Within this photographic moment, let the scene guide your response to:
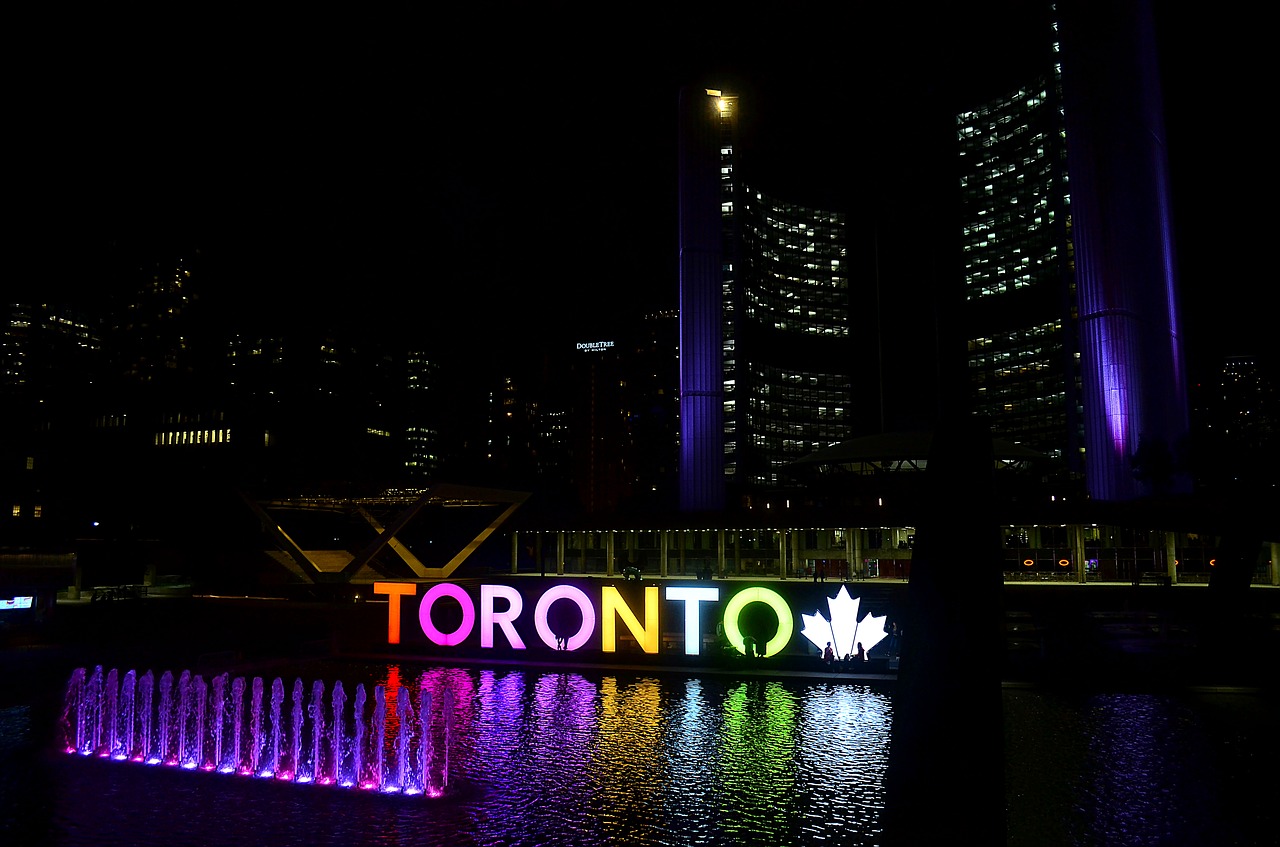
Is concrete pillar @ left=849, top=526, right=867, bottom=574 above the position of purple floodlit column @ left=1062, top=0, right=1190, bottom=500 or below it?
below

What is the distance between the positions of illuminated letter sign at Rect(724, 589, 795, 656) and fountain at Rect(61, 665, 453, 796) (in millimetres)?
6776

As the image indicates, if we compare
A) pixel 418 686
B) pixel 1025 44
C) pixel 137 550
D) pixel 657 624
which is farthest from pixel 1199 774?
pixel 1025 44

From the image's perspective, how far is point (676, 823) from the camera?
9109mm

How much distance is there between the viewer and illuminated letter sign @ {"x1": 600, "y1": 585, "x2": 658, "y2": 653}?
19.7 metres

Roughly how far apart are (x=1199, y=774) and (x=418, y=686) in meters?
13.2

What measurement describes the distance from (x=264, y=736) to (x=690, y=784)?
23.0 feet

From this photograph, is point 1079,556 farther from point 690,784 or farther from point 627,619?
point 690,784

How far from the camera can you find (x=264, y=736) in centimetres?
1332

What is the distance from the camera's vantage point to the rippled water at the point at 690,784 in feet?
29.3

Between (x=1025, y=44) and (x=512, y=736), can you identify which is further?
(x=1025, y=44)

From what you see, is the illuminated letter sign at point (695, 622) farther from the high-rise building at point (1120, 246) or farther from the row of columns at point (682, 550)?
the high-rise building at point (1120, 246)

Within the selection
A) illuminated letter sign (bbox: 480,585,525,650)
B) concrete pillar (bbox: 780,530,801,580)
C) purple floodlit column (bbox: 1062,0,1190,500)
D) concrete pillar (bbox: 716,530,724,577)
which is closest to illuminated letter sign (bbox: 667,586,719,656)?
illuminated letter sign (bbox: 480,585,525,650)

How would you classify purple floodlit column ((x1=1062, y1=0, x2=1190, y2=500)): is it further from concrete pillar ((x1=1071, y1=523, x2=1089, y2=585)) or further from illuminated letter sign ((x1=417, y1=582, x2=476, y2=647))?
illuminated letter sign ((x1=417, y1=582, x2=476, y2=647))

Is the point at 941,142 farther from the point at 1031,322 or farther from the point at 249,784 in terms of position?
the point at 1031,322
